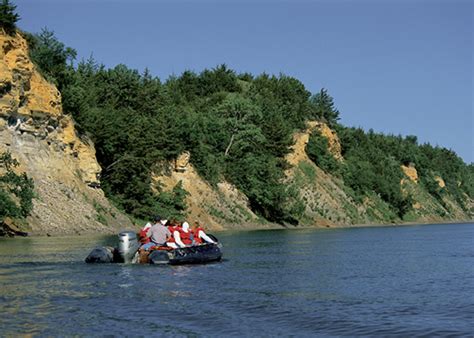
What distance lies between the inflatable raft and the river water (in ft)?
2.31

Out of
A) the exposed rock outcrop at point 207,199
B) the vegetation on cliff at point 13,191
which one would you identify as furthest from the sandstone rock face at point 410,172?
the vegetation on cliff at point 13,191

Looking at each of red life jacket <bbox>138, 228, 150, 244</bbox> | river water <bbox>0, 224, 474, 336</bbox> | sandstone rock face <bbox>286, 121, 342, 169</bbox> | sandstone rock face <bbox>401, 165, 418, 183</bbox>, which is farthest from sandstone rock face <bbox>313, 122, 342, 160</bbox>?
red life jacket <bbox>138, 228, 150, 244</bbox>

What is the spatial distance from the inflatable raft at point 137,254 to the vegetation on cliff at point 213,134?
35.2 metres

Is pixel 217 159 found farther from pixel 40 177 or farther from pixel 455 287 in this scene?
pixel 455 287

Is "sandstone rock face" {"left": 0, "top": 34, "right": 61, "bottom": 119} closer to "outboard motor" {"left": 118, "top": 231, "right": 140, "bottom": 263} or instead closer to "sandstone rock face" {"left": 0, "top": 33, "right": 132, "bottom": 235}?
"sandstone rock face" {"left": 0, "top": 33, "right": 132, "bottom": 235}

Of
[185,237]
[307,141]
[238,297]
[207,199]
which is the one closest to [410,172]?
[307,141]

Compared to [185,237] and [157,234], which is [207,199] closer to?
[185,237]

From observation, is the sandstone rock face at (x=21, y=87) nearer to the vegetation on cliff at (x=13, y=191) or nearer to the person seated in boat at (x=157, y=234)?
the vegetation on cliff at (x=13, y=191)

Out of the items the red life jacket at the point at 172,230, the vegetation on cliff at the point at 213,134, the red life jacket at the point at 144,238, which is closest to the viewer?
the red life jacket at the point at 172,230

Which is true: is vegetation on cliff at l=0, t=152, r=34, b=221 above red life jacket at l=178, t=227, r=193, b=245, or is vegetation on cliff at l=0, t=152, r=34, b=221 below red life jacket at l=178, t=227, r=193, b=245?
above

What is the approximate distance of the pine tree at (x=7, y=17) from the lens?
189 feet

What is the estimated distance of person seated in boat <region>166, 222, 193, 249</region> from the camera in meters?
34.8

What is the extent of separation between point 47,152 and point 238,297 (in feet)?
139

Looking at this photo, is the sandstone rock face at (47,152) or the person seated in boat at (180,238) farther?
the sandstone rock face at (47,152)
